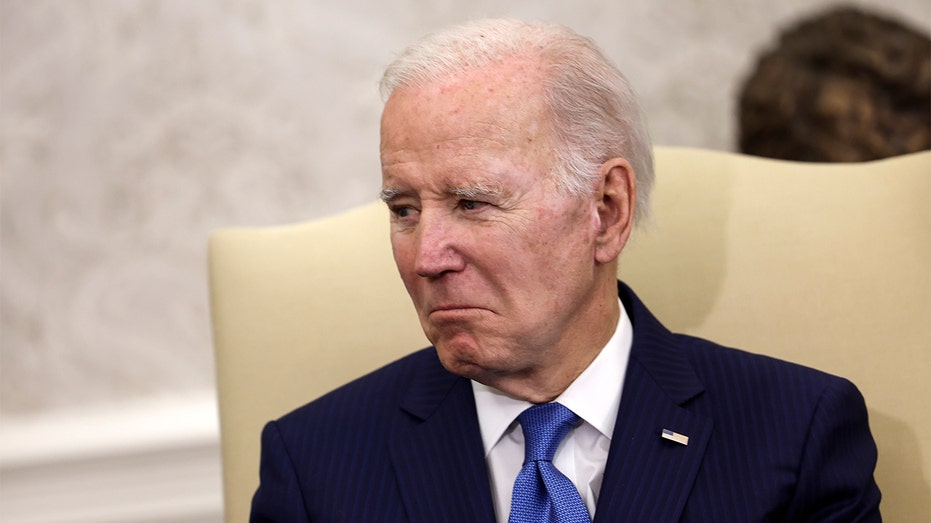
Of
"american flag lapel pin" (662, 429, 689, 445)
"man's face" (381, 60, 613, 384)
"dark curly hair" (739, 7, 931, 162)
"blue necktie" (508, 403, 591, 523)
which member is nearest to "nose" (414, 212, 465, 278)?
"man's face" (381, 60, 613, 384)

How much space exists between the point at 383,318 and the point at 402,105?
1.60ft

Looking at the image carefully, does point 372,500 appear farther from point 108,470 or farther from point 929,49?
point 929,49

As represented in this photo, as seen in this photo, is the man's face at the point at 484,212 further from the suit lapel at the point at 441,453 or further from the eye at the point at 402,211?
the suit lapel at the point at 441,453

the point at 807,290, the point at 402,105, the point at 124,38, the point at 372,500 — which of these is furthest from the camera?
the point at 124,38

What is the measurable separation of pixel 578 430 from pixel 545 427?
0.21ft

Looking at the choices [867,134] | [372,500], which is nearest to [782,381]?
[372,500]

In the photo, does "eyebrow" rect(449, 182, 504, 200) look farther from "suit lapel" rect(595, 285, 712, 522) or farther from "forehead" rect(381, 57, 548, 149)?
"suit lapel" rect(595, 285, 712, 522)

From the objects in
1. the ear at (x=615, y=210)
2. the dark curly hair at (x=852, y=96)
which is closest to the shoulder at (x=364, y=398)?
the ear at (x=615, y=210)

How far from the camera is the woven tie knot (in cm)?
139

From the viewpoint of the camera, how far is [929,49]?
247 centimetres

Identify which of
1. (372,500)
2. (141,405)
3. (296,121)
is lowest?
(372,500)

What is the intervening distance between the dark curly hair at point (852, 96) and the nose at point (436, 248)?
1.44 metres

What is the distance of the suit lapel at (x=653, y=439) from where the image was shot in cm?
134

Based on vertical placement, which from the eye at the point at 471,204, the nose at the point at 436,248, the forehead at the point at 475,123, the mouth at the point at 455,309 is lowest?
the mouth at the point at 455,309
